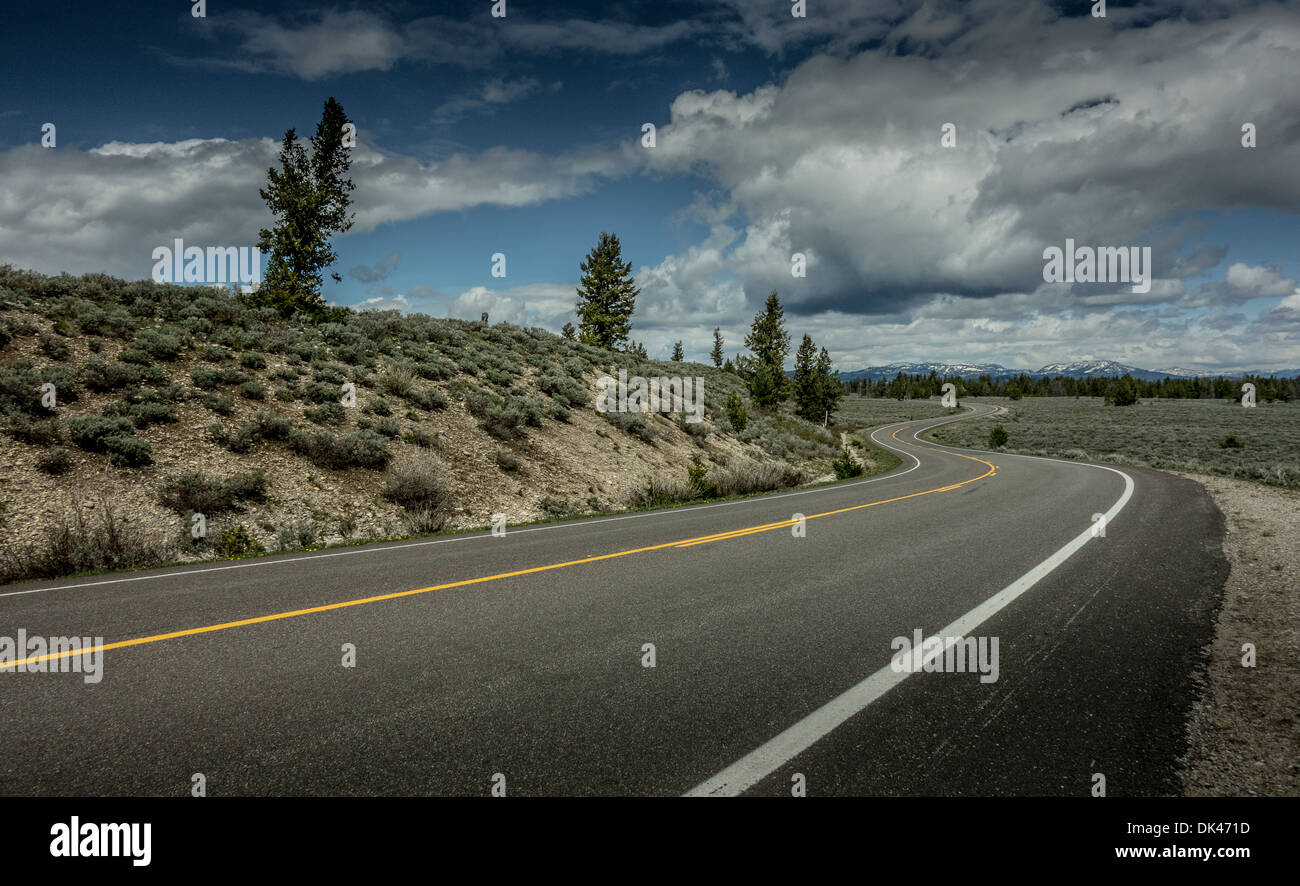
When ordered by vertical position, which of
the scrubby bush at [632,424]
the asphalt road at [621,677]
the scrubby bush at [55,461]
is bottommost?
the asphalt road at [621,677]

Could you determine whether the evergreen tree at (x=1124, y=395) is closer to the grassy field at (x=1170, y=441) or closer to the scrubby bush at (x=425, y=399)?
the grassy field at (x=1170, y=441)

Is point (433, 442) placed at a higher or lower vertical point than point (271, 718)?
higher

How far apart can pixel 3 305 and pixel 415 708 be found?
61.6 feet

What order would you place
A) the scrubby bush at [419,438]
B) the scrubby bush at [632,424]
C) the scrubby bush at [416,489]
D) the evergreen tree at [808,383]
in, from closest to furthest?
the scrubby bush at [416,489] → the scrubby bush at [419,438] → the scrubby bush at [632,424] → the evergreen tree at [808,383]

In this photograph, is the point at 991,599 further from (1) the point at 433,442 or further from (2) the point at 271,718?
(1) the point at 433,442

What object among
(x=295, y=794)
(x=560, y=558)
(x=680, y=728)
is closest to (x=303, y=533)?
(x=560, y=558)

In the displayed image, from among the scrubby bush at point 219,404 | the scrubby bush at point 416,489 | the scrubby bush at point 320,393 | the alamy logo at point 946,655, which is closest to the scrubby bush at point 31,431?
the scrubby bush at point 219,404

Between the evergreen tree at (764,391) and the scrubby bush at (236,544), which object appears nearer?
the scrubby bush at (236,544)

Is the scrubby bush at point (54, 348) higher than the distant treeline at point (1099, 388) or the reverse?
the reverse

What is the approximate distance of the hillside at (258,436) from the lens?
9.58 metres

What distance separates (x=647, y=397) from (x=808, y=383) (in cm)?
3673
